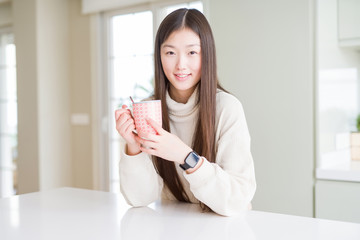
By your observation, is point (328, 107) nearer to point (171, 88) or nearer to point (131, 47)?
point (171, 88)

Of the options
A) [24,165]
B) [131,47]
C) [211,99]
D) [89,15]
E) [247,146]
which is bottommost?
[24,165]

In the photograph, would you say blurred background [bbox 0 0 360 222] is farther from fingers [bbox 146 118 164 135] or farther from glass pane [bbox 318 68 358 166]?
fingers [bbox 146 118 164 135]

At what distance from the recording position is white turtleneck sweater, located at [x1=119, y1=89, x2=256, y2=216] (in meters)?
0.98

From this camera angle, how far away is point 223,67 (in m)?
2.51

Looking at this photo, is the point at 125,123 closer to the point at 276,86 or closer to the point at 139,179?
the point at 139,179

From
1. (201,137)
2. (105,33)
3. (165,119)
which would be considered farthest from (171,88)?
(105,33)

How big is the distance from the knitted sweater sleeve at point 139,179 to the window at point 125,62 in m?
2.26

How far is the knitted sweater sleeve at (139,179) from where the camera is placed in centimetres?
111

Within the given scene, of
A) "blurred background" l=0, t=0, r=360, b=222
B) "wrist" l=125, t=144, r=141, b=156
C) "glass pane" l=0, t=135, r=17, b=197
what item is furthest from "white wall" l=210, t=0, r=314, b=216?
"glass pane" l=0, t=135, r=17, b=197

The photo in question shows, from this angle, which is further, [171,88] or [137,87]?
[137,87]

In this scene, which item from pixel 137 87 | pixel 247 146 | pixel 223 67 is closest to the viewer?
pixel 247 146

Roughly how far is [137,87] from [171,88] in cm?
228

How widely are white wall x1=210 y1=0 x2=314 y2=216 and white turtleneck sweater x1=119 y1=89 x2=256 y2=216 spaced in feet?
3.77

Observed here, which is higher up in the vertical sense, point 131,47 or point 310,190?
point 131,47
